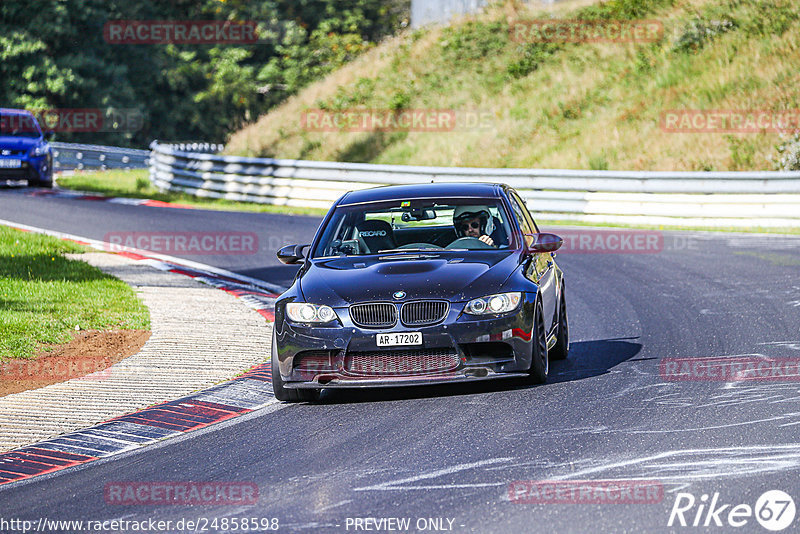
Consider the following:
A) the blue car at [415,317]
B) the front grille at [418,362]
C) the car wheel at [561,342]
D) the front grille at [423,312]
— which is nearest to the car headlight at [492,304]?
the blue car at [415,317]

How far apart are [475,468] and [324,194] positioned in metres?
21.7

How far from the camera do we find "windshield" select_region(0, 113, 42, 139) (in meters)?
30.8

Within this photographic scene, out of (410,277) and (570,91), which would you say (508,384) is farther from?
(570,91)

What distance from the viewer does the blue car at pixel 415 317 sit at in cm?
847

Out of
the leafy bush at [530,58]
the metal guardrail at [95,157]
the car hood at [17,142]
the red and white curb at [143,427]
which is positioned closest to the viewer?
the red and white curb at [143,427]

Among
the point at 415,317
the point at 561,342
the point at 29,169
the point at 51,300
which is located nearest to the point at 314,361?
the point at 415,317

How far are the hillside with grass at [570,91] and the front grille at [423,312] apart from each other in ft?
62.5

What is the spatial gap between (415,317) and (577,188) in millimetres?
16462

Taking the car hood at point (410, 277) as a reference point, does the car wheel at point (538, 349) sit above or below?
below

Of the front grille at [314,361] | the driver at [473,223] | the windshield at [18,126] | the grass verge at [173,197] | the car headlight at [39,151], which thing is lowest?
the front grille at [314,361]

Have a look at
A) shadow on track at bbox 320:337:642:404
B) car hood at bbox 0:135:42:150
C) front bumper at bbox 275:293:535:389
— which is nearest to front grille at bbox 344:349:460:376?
front bumper at bbox 275:293:535:389

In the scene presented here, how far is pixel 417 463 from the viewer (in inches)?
269

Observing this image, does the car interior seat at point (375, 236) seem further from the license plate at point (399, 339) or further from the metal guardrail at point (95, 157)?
the metal guardrail at point (95, 157)

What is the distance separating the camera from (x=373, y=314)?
8.55 meters
